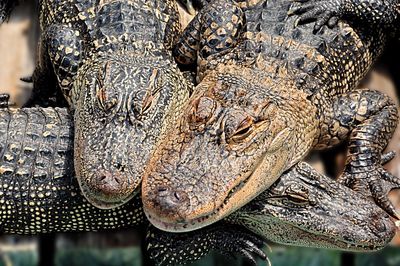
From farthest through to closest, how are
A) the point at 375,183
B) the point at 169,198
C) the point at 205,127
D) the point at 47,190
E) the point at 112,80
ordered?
the point at 375,183, the point at 47,190, the point at 112,80, the point at 205,127, the point at 169,198

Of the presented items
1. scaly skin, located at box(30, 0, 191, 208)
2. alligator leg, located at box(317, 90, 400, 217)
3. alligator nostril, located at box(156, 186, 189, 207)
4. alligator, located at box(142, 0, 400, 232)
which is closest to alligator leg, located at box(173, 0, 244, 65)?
alligator, located at box(142, 0, 400, 232)

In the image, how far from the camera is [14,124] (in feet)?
14.0

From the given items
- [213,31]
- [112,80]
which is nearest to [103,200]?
[112,80]

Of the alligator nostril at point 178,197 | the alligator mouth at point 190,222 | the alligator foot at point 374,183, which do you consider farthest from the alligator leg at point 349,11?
the alligator nostril at point 178,197

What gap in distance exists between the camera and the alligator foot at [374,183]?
4.32 m

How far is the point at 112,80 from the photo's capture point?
155 inches

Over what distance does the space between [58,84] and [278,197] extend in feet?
4.68

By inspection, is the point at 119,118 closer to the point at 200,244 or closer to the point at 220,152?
the point at 220,152

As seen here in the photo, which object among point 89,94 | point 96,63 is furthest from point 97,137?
point 96,63

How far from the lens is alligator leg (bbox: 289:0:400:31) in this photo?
4547 millimetres

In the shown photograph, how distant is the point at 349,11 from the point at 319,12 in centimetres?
19

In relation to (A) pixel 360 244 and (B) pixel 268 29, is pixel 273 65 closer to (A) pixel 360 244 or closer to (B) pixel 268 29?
(B) pixel 268 29

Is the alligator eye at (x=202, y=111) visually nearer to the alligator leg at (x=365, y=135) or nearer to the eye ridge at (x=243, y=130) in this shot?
the eye ridge at (x=243, y=130)

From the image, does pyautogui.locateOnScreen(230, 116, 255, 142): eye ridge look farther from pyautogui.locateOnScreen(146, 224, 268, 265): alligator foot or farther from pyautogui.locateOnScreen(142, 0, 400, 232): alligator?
pyautogui.locateOnScreen(146, 224, 268, 265): alligator foot
